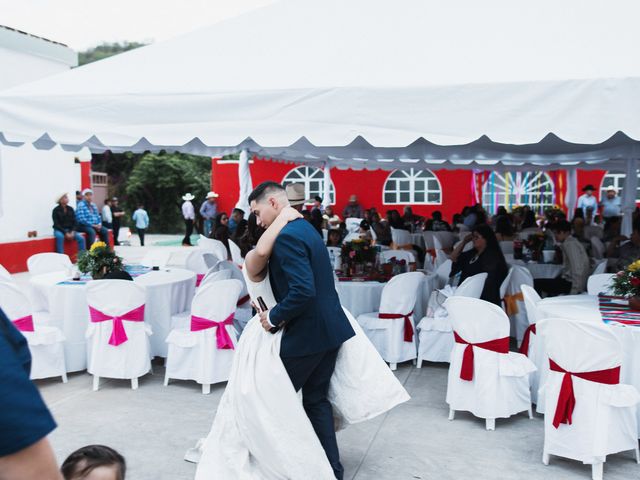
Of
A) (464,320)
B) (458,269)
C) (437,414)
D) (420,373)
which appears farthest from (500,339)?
(458,269)

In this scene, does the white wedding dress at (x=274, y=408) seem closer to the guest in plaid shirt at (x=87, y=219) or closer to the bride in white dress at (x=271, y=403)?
the bride in white dress at (x=271, y=403)

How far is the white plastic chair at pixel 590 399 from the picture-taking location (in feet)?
12.4

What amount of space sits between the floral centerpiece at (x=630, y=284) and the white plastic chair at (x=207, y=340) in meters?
3.03

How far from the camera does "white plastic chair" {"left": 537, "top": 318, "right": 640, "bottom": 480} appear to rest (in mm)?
3773

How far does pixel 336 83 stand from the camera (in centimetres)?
469

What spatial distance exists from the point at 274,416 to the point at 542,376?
7.75 ft

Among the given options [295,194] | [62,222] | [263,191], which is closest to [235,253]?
[295,194]

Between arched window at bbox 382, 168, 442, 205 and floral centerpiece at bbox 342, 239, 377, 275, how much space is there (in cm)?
1790

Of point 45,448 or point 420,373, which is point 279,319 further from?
point 420,373

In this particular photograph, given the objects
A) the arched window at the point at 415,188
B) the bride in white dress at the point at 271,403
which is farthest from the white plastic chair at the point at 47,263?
the arched window at the point at 415,188

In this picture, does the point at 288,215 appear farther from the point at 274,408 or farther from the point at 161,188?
the point at 161,188

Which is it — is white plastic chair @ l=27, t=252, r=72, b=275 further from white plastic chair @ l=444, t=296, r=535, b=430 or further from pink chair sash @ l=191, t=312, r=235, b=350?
white plastic chair @ l=444, t=296, r=535, b=430

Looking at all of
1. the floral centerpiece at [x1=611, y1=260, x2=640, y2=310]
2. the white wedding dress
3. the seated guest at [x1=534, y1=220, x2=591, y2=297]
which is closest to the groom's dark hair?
the white wedding dress

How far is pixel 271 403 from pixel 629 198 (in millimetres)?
8618
